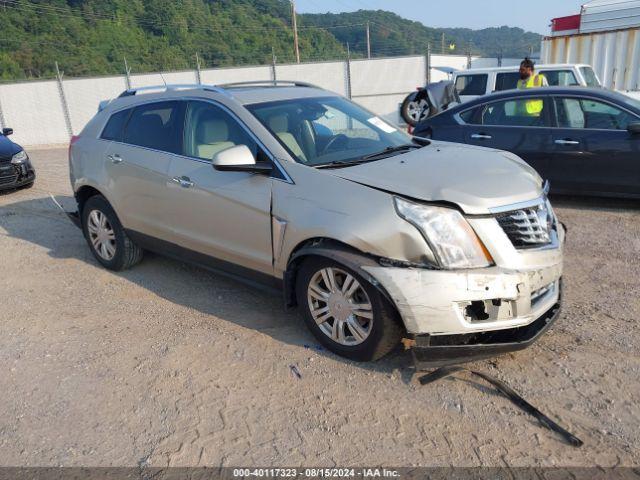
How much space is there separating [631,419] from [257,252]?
2.45m

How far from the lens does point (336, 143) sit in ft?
13.1

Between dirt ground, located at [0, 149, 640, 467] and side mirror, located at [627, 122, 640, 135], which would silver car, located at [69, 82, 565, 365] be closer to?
dirt ground, located at [0, 149, 640, 467]

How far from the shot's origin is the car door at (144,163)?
4.48m

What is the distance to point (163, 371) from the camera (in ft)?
11.5

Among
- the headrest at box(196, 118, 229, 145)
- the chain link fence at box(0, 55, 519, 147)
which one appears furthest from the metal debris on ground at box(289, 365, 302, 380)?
the chain link fence at box(0, 55, 519, 147)

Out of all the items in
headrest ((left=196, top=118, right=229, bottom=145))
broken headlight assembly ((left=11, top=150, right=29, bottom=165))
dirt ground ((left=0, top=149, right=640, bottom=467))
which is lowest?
dirt ground ((left=0, top=149, right=640, bottom=467))

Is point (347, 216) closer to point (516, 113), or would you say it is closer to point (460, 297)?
point (460, 297)

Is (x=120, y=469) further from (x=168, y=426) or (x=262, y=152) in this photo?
(x=262, y=152)

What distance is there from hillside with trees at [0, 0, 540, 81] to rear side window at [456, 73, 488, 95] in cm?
3123

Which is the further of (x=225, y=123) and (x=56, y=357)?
(x=225, y=123)

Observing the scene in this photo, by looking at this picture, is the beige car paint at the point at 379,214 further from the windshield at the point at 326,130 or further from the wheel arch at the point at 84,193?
the wheel arch at the point at 84,193

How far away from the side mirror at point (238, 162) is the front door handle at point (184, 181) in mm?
613

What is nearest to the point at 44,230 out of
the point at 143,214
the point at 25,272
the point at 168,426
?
the point at 25,272

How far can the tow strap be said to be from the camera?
8.86 feet
